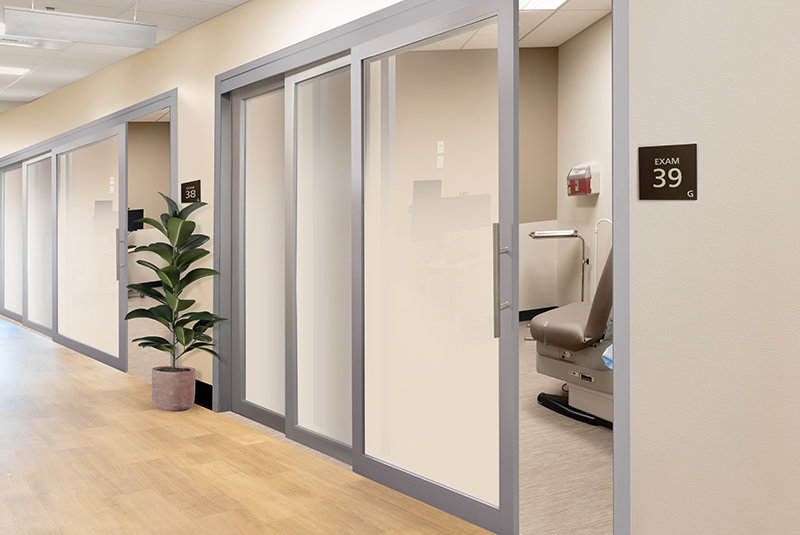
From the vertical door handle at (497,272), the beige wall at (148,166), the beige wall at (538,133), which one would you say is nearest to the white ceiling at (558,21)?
the beige wall at (538,133)

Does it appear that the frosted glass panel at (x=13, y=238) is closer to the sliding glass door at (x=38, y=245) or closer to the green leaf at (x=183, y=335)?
the sliding glass door at (x=38, y=245)

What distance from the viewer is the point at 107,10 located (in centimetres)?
448

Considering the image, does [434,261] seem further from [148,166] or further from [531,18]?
[148,166]

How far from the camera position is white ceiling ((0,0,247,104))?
4312 millimetres

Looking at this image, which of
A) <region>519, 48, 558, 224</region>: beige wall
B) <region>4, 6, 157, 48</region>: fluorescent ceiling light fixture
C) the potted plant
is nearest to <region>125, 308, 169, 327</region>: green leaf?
the potted plant

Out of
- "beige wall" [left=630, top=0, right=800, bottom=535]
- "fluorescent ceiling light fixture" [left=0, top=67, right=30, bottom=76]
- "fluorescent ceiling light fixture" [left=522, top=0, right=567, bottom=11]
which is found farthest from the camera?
"fluorescent ceiling light fixture" [left=0, top=67, right=30, bottom=76]

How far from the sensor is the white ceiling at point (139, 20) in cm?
424

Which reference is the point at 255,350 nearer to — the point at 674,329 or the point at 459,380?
the point at 459,380

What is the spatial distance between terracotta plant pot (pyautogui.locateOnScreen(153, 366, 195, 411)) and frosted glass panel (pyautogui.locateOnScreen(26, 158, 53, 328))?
4.01 metres

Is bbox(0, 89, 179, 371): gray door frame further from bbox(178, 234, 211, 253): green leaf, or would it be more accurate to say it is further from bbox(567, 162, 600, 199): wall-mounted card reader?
bbox(567, 162, 600, 199): wall-mounted card reader

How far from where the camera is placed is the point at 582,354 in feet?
12.5

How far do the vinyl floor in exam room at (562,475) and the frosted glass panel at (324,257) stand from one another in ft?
3.24

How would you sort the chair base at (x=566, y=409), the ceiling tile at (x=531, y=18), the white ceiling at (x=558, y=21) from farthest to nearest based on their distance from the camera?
the ceiling tile at (x=531, y=18) → the white ceiling at (x=558, y=21) → the chair base at (x=566, y=409)

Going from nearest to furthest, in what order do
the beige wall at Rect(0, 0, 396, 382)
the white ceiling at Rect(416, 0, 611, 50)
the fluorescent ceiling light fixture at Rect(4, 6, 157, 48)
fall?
the beige wall at Rect(0, 0, 396, 382) < the fluorescent ceiling light fixture at Rect(4, 6, 157, 48) < the white ceiling at Rect(416, 0, 611, 50)
